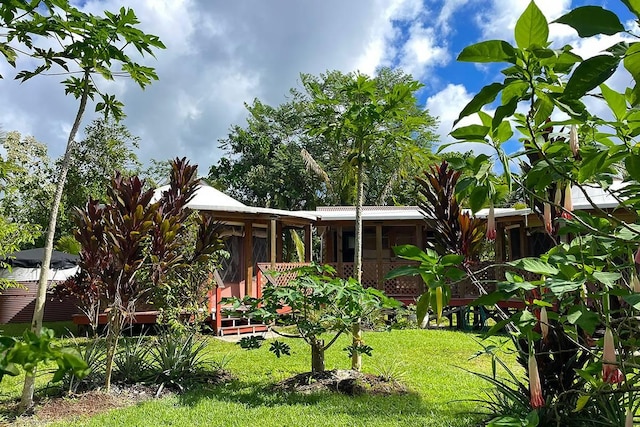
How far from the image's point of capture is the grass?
15.8 feet

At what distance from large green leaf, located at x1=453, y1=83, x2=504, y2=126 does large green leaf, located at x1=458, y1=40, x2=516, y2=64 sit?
0.19 ft

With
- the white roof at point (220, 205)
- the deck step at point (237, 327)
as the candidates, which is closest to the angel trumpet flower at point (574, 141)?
the white roof at point (220, 205)

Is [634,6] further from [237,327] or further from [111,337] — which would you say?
[237,327]

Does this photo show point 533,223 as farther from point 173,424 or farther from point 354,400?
point 173,424

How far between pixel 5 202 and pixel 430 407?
15.8m

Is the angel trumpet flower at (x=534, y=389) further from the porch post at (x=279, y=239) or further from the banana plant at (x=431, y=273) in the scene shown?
the porch post at (x=279, y=239)

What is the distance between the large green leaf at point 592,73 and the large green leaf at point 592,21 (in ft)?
0.18

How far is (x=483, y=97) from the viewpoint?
1.07 meters

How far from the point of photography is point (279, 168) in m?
25.5

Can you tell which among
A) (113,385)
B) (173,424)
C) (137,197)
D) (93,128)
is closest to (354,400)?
(173,424)

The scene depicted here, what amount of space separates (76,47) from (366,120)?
3418 millimetres

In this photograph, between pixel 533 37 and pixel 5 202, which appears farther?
pixel 5 202

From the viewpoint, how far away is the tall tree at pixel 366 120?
6.05m

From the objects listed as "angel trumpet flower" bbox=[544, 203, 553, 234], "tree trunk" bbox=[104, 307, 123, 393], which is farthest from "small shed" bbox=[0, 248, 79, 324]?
"angel trumpet flower" bbox=[544, 203, 553, 234]
